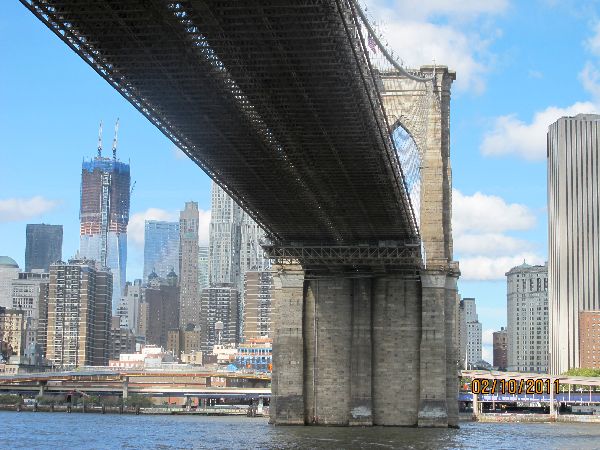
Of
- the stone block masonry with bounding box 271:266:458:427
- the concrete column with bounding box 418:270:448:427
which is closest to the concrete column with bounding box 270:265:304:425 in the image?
the stone block masonry with bounding box 271:266:458:427

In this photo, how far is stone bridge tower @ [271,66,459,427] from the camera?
72688mm

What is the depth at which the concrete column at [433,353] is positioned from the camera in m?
71.2

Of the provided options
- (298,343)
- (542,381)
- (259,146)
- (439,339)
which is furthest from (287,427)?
(542,381)

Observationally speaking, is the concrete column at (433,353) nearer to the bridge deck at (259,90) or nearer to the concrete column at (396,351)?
the concrete column at (396,351)

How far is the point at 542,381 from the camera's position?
116938 millimetres

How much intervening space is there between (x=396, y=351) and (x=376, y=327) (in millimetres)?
1851

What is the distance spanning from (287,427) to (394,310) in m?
9.21

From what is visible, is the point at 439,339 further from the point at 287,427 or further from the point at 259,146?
the point at 259,146

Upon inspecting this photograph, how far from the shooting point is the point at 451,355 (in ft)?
238
